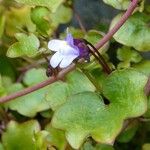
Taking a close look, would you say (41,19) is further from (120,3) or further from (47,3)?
(120,3)

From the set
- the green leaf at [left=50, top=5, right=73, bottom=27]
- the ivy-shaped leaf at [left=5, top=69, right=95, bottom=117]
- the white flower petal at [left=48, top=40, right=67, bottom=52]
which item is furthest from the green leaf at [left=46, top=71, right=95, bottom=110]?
the green leaf at [left=50, top=5, right=73, bottom=27]

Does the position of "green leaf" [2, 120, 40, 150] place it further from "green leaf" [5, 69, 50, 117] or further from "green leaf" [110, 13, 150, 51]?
"green leaf" [110, 13, 150, 51]

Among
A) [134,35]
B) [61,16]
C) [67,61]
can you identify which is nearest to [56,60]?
[67,61]

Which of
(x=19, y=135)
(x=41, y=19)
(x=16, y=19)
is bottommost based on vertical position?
(x=19, y=135)

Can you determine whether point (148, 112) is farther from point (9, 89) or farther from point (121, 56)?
point (9, 89)

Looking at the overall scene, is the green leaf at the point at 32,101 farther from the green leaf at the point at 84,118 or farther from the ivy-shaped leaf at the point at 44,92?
the green leaf at the point at 84,118

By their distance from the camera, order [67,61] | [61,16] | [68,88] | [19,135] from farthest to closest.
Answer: [61,16] < [19,135] < [68,88] < [67,61]

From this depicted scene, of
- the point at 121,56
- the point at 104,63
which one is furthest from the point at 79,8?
the point at 104,63
